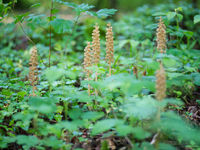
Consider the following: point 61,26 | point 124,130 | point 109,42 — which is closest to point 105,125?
point 124,130

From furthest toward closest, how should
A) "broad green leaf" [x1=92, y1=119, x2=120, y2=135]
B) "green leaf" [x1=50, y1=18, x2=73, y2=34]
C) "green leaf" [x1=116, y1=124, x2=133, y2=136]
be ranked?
"green leaf" [x1=50, y1=18, x2=73, y2=34]
"broad green leaf" [x1=92, y1=119, x2=120, y2=135]
"green leaf" [x1=116, y1=124, x2=133, y2=136]

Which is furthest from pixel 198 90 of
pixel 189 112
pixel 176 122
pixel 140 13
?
Answer: pixel 140 13

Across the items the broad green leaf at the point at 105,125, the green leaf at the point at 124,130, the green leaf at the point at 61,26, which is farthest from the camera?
the green leaf at the point at 61,26

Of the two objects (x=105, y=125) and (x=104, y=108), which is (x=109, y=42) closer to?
(x=104, y=108)

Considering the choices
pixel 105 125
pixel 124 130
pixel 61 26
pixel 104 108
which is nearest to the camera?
pixel 124 130

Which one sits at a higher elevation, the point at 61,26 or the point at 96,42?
the point at 61,26

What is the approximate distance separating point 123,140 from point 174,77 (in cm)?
79

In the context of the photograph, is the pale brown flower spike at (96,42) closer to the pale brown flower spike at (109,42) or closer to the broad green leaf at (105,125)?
the pale brown flower spike at (109,42)

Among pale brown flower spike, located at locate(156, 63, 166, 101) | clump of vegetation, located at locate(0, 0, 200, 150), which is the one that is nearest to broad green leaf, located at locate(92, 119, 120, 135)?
clump of vegetation, located at locate(0, 0, 200, 150)

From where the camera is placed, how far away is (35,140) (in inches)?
59.9

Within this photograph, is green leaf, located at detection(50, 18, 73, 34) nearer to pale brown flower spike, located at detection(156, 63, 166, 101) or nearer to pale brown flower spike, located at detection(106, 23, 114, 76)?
pale brown flower spike, located at detection(106, 23, 114, 76)

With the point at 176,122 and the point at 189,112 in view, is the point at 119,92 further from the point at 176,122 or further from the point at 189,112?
the point at 176,122

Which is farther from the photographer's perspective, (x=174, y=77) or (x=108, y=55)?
(x=108, y=55)

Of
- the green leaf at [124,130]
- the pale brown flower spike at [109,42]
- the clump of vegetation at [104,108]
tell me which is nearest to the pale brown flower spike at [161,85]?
the clump of vegetation at [104,108]
